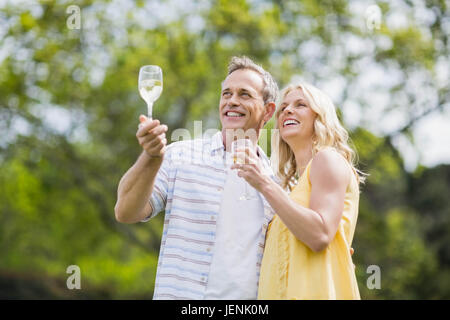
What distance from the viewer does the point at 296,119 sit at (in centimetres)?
329

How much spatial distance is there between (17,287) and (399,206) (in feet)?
47.3

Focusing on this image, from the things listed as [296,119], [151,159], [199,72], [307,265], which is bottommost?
[307,265]

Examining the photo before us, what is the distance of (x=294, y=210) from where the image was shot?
268 cm

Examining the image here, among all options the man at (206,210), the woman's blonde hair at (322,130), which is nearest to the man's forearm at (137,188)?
the man at (206,210)

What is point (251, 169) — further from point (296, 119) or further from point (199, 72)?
point (199, 72)

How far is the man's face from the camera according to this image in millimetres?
3529

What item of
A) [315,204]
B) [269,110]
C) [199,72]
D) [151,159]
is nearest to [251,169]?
[315,204]

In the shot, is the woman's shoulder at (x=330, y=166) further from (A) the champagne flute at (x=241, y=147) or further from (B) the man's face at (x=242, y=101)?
(B) the man's face at (x=242, y=101)

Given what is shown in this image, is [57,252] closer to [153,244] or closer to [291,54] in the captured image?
[153,244]

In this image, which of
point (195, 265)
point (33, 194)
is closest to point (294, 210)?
point (195, 265)

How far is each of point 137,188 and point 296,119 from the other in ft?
3.42

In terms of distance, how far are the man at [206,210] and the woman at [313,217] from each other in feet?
0.52

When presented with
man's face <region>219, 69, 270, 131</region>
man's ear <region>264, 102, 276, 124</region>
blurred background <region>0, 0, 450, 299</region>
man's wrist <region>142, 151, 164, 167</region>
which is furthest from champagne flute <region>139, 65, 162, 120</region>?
blurred background <region>0, 0, 450, 299</region>

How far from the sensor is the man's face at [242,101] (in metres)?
3.53
